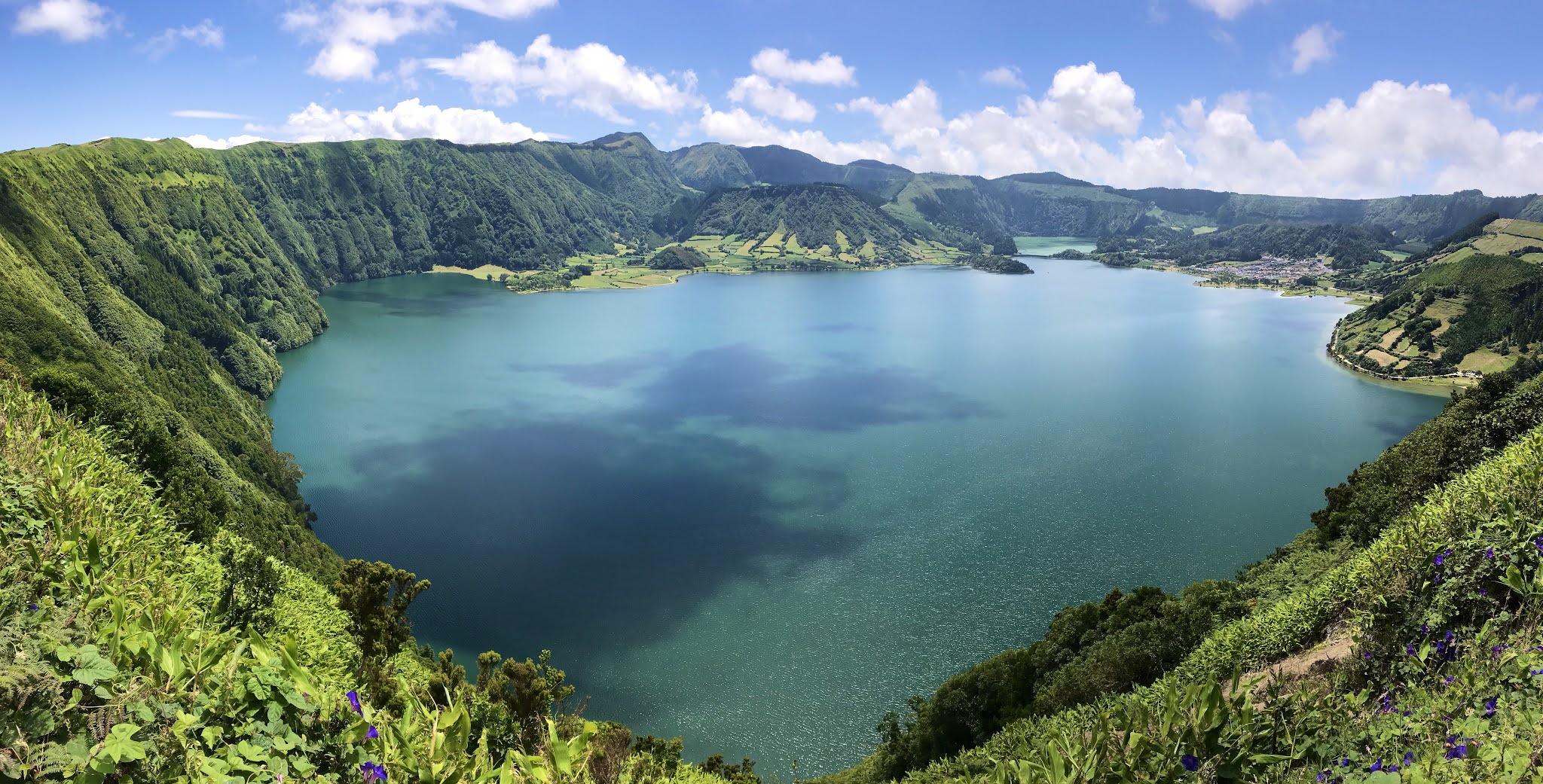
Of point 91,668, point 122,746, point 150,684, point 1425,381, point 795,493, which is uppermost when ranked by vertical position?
point 91,668

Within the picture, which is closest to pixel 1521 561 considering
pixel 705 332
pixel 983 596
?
pixel 983 596

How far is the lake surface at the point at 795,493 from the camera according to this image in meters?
40.4

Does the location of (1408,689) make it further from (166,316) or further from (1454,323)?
(1454,323)

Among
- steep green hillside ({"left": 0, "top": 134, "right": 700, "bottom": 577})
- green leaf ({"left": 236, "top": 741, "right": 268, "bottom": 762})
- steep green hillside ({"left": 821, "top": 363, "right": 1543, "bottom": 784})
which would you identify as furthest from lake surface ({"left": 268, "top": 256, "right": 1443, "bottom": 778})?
green leaf ({"left": 236, "top": 741, "right": 268, "bottom": 762})

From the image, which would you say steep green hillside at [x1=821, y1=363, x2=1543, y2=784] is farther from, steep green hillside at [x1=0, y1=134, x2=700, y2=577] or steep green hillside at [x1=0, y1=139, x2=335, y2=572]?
steep green hillside at [x1=0, y1=134, x2=700, y2=577]

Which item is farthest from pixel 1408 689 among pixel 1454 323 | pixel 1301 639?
pixel 1454 323

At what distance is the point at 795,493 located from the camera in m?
61.4

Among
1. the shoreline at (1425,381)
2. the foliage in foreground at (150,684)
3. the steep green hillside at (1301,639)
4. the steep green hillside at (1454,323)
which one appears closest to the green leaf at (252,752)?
the foliage in foreground at (150,684)

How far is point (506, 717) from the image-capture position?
55.5 feet

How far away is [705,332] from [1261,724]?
132 meters

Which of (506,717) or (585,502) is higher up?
(506,717)

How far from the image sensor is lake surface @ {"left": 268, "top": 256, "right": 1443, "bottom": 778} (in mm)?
40438

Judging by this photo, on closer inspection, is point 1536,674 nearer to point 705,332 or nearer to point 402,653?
point 402,653

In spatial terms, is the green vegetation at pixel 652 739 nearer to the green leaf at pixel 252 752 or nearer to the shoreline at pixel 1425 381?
the green leaf at pixel 252 752
